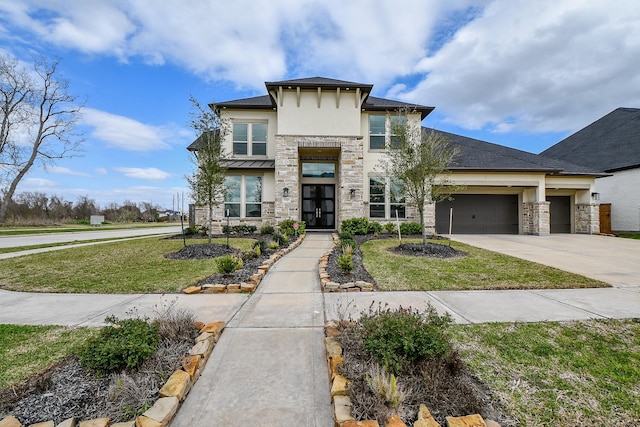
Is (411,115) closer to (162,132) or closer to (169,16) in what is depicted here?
(169,16)

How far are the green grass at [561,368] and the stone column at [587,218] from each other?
16.2 metres

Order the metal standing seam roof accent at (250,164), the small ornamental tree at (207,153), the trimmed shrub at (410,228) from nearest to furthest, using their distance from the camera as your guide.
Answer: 1. the small ornamental tree at (207,153)
2. the trimmed shrub at (410,228)
3. the metal standing seam roof accent at (250,164)

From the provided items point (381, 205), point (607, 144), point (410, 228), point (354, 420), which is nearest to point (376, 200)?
point (381, 205)

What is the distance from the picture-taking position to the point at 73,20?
8.76 meters

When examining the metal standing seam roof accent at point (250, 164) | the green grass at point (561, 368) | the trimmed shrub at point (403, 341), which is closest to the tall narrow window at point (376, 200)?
the metal standing seam roof accent at point (250, 164)

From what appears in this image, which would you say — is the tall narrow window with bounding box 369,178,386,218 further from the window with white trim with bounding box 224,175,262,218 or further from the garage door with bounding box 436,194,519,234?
the window with white trim with bounding box 224,175,262,218

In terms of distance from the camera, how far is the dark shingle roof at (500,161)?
13984 mm

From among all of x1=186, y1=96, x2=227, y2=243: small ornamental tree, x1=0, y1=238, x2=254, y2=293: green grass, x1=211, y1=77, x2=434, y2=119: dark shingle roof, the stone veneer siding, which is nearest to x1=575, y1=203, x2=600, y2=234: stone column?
the stone veneer siding

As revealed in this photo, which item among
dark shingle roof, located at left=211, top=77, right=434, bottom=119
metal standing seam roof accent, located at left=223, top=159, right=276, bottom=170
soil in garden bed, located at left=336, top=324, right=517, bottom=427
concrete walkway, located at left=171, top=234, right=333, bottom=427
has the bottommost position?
concrete walkway, located at left=171, top=234, right=333, bottom=427

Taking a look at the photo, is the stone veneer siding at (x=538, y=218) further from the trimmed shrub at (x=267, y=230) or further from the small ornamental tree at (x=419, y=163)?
the trimmed shrub at (x=267, y=230)

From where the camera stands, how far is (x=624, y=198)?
16.8 m

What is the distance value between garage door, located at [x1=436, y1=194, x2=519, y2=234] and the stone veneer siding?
1016 millimetres

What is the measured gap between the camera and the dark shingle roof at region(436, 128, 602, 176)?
45.9 ft

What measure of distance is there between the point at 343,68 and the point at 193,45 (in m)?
9.29
